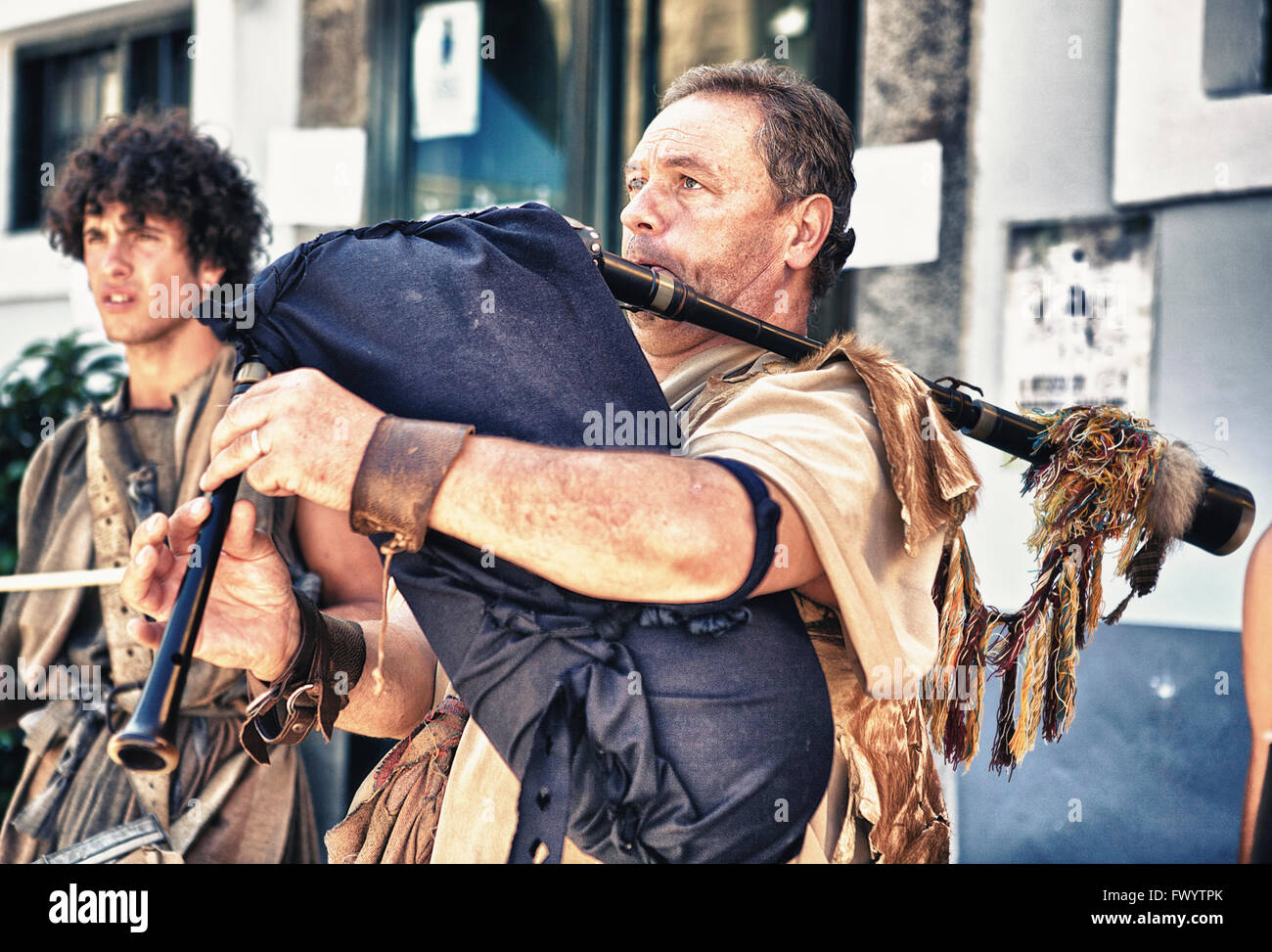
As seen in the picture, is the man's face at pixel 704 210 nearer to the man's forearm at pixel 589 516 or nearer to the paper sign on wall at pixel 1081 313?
the man's forearm at pixel 589 516

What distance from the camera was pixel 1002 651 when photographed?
1.84 meters

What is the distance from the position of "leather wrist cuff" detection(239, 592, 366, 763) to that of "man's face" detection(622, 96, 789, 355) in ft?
2.26

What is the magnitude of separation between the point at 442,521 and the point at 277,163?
12.2 feet

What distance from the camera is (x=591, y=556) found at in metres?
1.41

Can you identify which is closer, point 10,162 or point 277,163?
point 277,163

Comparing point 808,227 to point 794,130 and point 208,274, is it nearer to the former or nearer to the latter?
point 794,130

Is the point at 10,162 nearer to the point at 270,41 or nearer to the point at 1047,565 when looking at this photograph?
the point at 270,41

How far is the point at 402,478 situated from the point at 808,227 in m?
0.97

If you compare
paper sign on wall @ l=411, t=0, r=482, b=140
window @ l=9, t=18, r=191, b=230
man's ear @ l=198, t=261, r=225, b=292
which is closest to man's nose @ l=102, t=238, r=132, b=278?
man's ear @ l=198, t=261, r=225, b=292

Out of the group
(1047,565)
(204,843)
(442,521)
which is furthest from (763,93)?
(204,843)

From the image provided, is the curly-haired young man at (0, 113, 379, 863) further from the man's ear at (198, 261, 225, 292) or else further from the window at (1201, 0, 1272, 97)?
the window at (1201, 0, 1272, 97)

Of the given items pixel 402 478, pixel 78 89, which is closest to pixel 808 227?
pixel 402 478

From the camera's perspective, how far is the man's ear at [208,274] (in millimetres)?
Result: 3359

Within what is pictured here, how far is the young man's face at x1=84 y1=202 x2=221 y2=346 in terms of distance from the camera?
3133 millimetres
